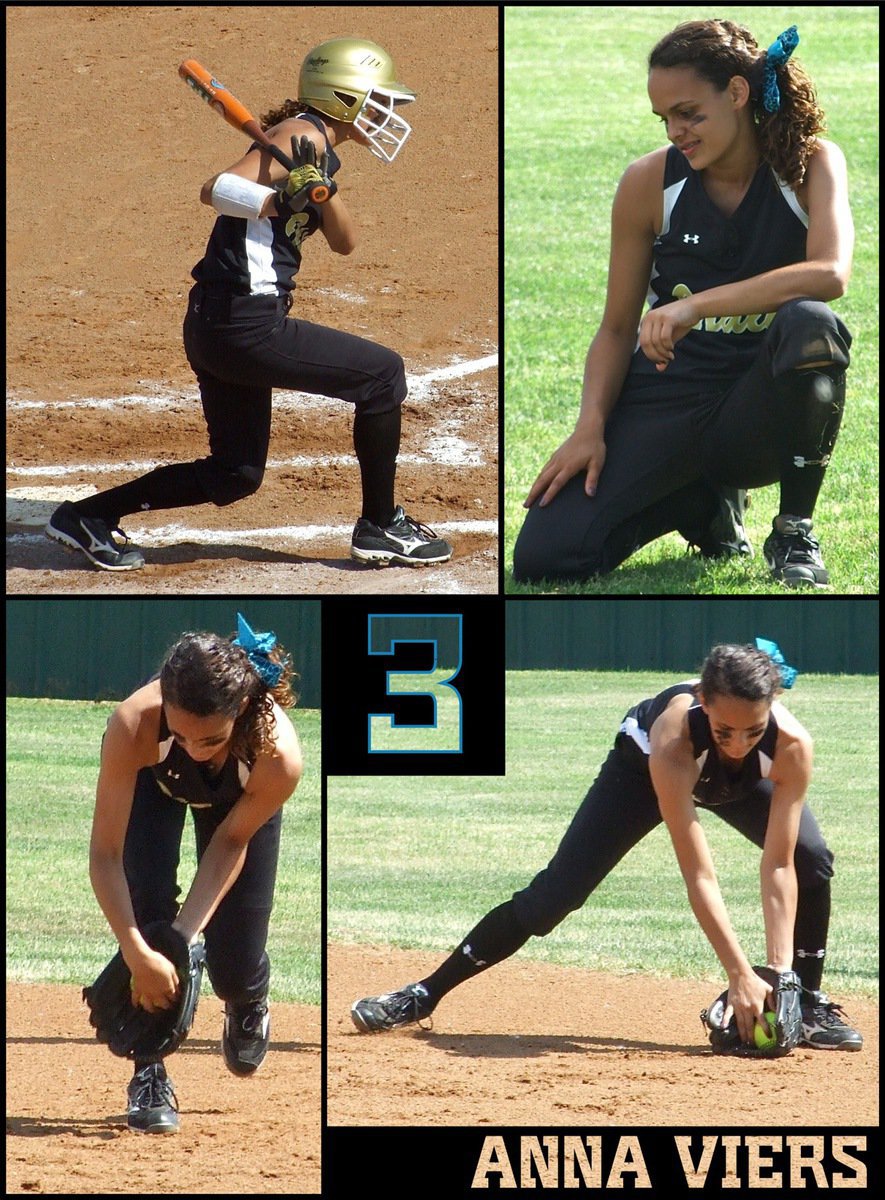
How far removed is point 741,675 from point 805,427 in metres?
0.94

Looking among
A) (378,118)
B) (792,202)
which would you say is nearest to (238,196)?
(378,118)

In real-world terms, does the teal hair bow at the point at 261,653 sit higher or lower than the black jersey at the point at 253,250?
lower

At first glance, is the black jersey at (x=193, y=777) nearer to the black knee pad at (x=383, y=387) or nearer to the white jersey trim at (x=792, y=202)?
the black knee pad at (x=383, y=387)

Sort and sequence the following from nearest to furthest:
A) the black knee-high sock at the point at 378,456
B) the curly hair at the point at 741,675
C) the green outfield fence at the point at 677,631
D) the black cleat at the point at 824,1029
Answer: the curly hair at the point at 741,675 < the black knee-high sock at the point at 378,456 < the black cleat at the point at 824,1029 < the green outfield fence at the point at 677,631

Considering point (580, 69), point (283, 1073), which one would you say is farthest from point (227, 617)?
point (580, 69)

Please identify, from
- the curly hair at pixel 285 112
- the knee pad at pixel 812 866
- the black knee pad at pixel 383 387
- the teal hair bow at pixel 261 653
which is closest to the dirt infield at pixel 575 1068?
the knee pad at pixel 812 866

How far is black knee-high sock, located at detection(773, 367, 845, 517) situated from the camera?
4949 millimetres

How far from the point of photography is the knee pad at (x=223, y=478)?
207 inches

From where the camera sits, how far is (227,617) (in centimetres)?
1149

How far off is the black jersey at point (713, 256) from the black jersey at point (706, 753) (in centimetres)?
105

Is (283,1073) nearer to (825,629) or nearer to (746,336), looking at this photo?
(746,336)

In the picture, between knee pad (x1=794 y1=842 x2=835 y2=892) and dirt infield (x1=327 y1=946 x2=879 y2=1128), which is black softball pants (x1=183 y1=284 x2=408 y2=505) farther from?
dirt infield (x1=327 y1=946 x2=879 y2=1128)

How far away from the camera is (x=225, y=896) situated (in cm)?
495

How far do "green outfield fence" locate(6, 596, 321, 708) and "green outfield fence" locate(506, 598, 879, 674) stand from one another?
2.09 m
